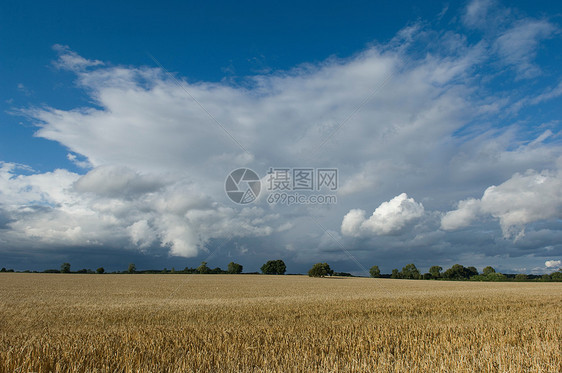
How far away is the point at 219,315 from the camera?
15172 mm

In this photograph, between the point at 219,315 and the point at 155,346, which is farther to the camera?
the point at 219,315

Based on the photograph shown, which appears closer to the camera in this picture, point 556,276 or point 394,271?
point 556,276

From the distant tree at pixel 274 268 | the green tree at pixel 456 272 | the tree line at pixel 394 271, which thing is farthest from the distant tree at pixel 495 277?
the distant tree at pixel 274 268

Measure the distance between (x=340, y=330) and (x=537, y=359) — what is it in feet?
15.9

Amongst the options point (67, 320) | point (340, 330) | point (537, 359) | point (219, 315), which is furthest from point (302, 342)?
point (67, 320)

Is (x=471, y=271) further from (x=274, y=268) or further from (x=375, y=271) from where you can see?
(x=274, y=268)

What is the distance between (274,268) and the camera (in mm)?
137375

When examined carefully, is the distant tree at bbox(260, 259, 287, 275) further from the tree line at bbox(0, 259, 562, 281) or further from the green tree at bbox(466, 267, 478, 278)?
the green tree at bbox(466, 267, 478, 278)

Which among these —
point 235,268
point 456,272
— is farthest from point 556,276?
point 235,268

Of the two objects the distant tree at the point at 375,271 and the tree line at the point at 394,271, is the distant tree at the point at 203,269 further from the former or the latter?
the distant tree at the point at 375,271

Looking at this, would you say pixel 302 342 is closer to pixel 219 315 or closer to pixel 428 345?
pixel 428 345

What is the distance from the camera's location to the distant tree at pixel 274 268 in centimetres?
13725

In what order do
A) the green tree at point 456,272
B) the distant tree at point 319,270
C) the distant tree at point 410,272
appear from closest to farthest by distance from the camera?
the distant tree at point 319,270
the distant tree at point 410,272
the green tree at point 456,272

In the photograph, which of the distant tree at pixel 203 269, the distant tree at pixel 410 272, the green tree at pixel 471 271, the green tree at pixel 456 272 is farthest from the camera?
the green tree at pixel 471 271
